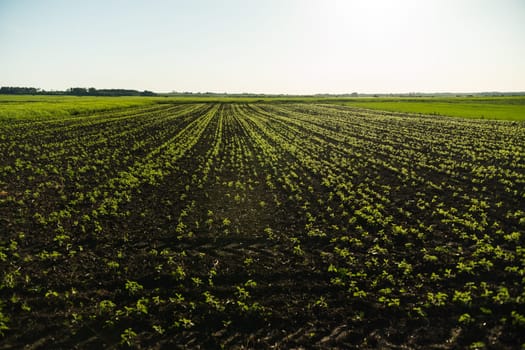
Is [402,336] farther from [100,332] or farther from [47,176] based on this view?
[47,176]

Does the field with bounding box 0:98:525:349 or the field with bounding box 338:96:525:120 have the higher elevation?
the field with bounding box 338:96:525:120

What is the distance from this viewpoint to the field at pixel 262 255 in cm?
680

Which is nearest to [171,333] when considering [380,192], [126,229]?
[126,229]

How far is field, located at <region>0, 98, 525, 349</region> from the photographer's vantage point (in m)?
6.80

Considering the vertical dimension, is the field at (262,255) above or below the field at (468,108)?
below

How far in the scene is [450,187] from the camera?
1617cm

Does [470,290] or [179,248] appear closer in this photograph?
[470,290]

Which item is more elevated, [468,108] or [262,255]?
[468,108]

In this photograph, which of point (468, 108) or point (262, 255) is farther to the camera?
point (468, 108)

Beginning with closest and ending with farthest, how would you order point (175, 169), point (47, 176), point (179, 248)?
point (179, 248) → point (47, 176) → point (175, 169)

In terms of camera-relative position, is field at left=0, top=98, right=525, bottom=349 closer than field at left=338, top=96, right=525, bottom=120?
Yes

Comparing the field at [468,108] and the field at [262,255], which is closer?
the field at [262,255]

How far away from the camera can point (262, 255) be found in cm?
984

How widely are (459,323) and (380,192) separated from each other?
366 inches
